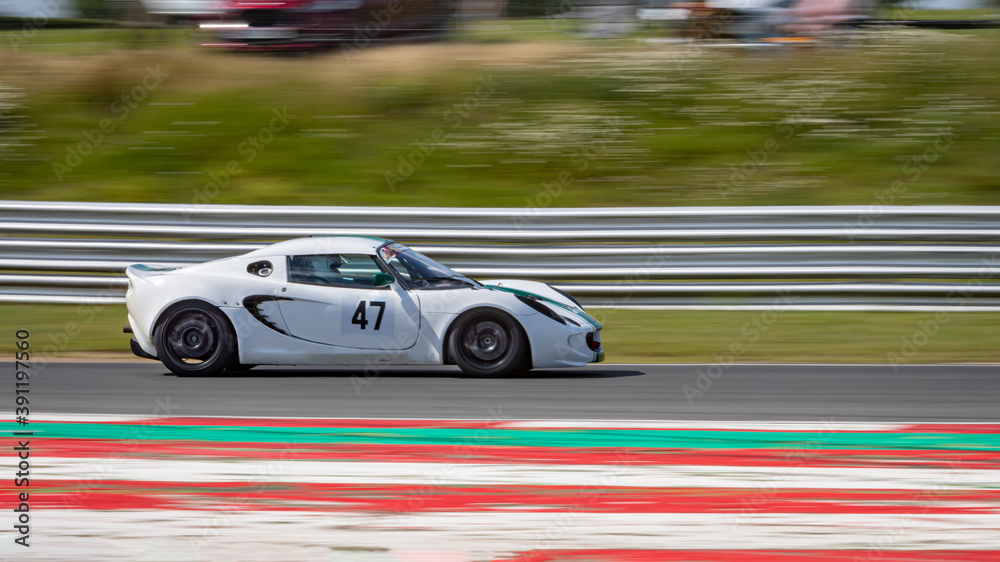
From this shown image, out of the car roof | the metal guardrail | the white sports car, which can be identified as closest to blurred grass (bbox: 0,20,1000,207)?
the metal guardrail

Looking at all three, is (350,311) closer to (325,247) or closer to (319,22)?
(325,247)

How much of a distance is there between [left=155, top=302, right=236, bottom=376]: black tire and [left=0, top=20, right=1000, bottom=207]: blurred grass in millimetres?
5401

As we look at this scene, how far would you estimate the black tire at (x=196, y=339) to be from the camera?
7.49 metres

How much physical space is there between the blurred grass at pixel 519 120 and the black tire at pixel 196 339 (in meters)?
5.40

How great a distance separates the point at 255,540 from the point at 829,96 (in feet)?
39.9

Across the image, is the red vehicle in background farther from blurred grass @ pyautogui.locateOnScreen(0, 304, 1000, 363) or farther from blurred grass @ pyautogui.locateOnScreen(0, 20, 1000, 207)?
blurred grass @ pyautogui.locateOnScreen(0, 304, 1000, 363)

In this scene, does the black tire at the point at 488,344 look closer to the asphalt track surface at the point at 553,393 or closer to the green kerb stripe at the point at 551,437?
the asphalt track surface at the point at 553,393

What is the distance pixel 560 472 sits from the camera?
5.07 meters

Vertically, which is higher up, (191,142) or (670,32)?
(670,32)

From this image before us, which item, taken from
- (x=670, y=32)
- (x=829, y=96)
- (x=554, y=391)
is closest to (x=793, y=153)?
(x=829, y=96)

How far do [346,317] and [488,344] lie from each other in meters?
0.99

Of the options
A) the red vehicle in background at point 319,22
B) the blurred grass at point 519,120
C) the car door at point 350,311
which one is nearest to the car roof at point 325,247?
the car door at point 350,311

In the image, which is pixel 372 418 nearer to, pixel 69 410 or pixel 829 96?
pixel 69 410

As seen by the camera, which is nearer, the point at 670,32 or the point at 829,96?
the point at 829,96
